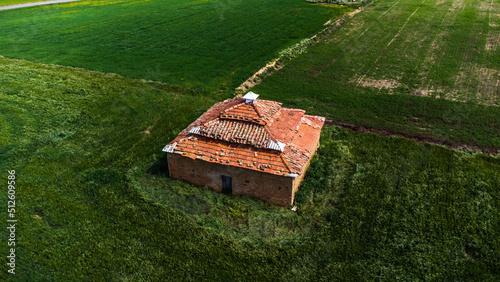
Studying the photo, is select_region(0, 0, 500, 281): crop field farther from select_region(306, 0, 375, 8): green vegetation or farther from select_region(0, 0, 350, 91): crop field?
select_region(306, 0, 375, 8): green vegetation

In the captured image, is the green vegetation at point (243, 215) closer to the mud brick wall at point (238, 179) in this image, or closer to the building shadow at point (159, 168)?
the building shadow at point (159, 168)

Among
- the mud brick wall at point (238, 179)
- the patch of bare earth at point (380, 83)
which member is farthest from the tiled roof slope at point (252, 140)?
the patch of bare earth at point (380, 83)

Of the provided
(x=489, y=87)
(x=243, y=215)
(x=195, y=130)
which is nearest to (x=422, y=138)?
(x=489, y=87)

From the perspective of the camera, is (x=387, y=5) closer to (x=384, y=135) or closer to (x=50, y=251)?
(x=384, y=135)

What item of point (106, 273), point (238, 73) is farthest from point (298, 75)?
point (106, 273)

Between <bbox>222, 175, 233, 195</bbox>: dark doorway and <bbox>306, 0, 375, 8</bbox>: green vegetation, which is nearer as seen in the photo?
<bbox>222, 175, 233, 195</bbox>: dark doorway

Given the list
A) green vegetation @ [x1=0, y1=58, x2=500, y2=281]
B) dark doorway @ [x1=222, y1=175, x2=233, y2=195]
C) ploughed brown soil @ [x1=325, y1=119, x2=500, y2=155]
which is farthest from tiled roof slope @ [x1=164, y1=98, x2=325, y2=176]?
ploughed brown soil @ [x1=325, y1=119, x2=500, y2=155]
